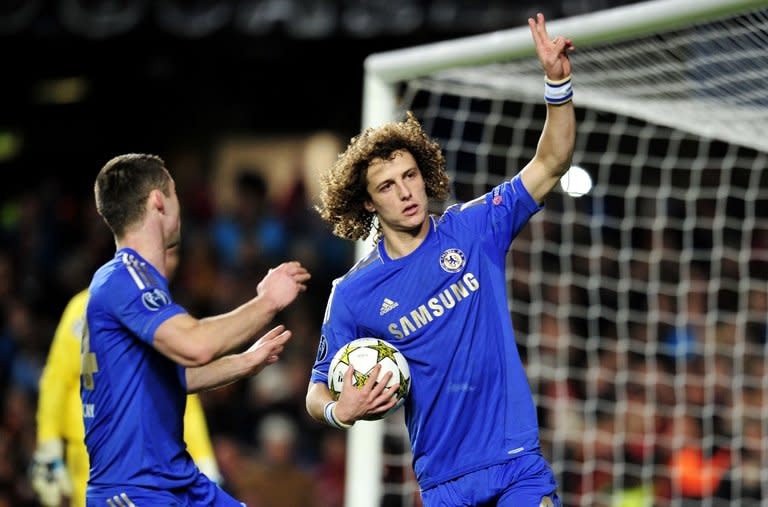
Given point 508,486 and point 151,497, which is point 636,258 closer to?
point 508,486

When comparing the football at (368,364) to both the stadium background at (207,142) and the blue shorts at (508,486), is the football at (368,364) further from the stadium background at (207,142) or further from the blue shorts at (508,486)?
the stadium background at (207,142)

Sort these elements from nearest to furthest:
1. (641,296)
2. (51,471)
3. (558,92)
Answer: (558,92) < (51,471) < (641,296)

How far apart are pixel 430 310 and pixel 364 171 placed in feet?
1.86

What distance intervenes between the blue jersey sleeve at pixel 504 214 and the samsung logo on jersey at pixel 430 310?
8.8 inches

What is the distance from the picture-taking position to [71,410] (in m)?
6.07

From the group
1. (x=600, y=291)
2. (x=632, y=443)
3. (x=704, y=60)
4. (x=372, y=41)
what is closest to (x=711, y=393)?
(x=632, y=443)

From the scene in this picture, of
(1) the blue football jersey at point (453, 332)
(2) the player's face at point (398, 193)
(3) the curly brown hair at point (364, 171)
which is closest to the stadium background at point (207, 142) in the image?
(3) the curly brown hair at point (364, 171)

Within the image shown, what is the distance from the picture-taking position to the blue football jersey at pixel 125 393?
3840mm

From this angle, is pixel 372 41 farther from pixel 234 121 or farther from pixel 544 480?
pixel 544 480

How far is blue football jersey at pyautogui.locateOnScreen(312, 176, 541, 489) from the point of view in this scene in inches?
163

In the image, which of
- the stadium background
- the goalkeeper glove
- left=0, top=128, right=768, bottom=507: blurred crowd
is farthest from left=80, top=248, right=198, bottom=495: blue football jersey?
the stadium background

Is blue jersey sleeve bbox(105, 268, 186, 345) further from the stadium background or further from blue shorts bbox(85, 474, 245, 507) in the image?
the stadium background

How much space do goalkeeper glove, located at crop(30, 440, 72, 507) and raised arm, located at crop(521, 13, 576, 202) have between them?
10.1 ft

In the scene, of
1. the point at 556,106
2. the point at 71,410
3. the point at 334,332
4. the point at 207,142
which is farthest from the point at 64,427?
the point at 207,142
